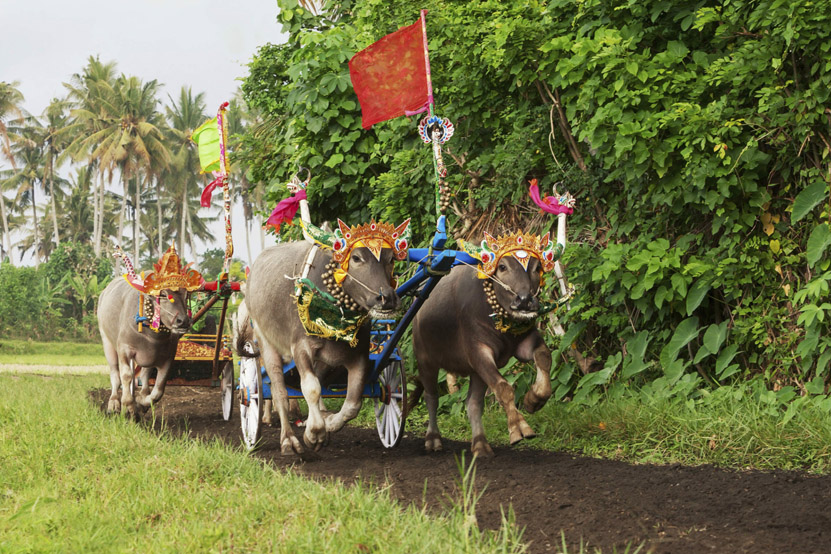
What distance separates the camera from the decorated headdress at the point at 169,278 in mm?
9156

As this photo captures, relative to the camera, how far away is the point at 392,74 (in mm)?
7156

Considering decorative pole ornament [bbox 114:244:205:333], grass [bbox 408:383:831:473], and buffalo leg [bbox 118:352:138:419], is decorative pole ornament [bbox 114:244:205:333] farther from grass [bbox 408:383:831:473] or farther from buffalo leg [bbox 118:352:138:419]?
grass [bbox 408:383:831:473]

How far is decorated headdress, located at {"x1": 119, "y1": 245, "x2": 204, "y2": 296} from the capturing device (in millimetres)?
9156

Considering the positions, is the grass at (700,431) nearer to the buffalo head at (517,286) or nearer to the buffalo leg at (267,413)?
the buffalo head at (517,286)

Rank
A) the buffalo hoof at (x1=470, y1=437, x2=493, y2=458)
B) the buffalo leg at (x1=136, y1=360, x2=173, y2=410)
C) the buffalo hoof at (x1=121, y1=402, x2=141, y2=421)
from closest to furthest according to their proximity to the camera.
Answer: the buffalo hoof at (x1=470, y1=437, x2=493, y2=458) → the buffalo hoof at (x1=121, y1=402, x2=141, y2=421) → the buffalo leg at (x1=136, y1=360, x2=173, y2=410)

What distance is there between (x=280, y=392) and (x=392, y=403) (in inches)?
40.6

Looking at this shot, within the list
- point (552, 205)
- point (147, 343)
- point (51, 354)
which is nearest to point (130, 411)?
point (147, 343)

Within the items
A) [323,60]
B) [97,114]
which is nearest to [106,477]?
[323,60]

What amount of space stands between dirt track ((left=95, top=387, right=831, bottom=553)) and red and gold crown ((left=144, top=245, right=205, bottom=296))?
2.61 m

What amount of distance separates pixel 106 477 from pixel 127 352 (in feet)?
13.9

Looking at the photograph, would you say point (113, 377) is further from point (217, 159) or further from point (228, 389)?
point (217, 159)

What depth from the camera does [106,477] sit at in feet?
18.5

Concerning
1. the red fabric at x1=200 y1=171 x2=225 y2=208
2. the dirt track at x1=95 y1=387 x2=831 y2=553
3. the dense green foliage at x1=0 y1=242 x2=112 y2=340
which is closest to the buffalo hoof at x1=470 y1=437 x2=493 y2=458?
the dirt track at x1=95 y1=387 x2=831 y2=553

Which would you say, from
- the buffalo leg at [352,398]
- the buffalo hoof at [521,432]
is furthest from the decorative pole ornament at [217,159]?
the buffalo hoof at [521,432]
